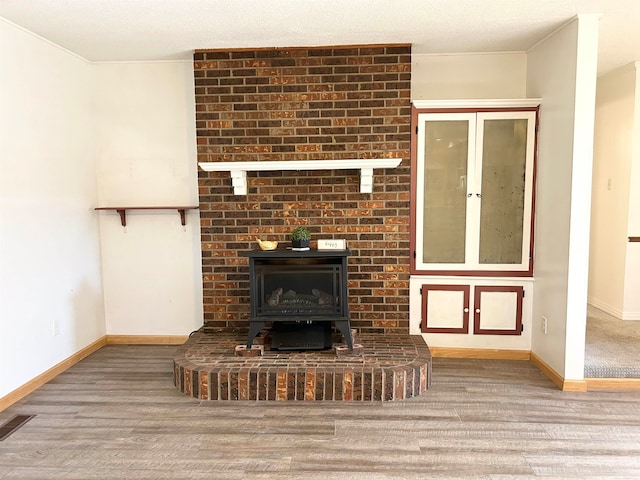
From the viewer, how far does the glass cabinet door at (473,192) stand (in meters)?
3.40

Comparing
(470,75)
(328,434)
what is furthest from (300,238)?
(470,75)

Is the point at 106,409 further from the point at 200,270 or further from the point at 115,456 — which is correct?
the point at 200,270

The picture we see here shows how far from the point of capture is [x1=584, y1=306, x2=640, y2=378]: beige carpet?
300 centimetres

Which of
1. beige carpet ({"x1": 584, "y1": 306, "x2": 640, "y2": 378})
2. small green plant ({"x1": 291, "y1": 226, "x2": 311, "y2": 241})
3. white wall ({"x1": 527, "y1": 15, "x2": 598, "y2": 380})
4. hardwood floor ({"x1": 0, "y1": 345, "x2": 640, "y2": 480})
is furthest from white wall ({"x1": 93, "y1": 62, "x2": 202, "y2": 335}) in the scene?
beige carpet ({"x1": 584, "y1": 306, "x2": 640, "y2": 378})

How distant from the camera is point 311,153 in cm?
346

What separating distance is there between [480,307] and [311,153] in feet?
6.05

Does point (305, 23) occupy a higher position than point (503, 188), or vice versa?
point (305, 23)

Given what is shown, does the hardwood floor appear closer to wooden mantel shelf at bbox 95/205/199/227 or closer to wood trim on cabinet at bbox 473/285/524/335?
wood trim on cabinet at bbox 473/285/524/335

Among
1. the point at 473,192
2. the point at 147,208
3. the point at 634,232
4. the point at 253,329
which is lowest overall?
the point at 253,329

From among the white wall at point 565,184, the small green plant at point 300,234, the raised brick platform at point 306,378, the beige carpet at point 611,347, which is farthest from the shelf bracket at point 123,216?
the beige carpet at point 611,347

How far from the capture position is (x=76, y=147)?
3.53m

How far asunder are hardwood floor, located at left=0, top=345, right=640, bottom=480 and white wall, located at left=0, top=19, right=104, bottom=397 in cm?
41

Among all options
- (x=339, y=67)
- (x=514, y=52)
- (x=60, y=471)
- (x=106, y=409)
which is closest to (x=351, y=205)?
(x=339, y=67)

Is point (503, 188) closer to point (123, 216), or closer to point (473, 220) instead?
point (473, 220)
